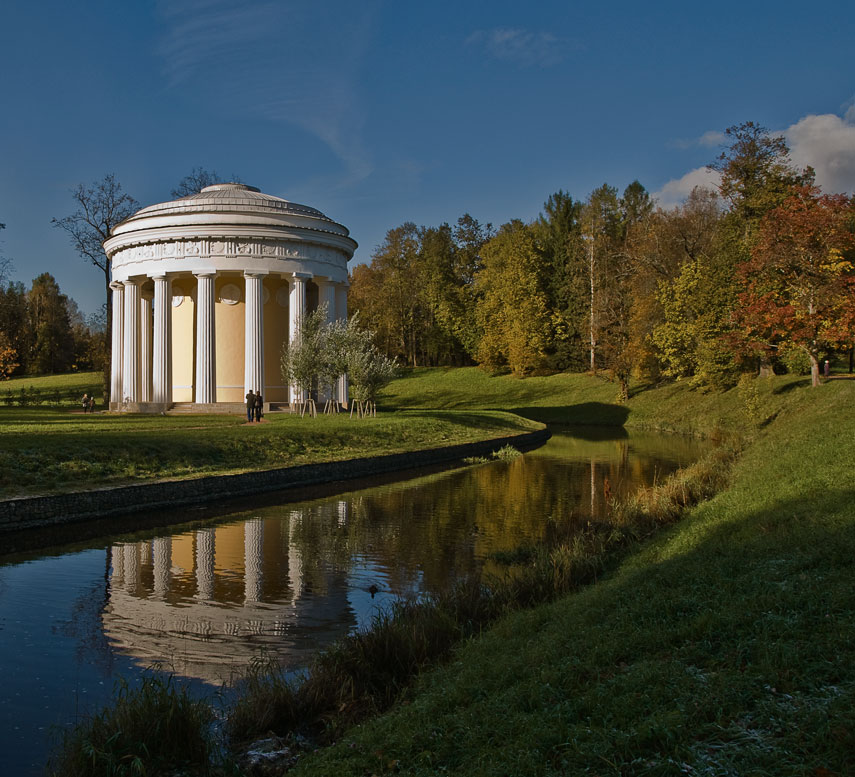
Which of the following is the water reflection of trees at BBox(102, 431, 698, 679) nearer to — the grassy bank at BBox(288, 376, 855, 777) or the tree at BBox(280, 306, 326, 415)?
the grassy bank at BBox(288, 376, 855, 777)

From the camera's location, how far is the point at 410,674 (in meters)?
7.22

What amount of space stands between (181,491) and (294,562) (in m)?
6.65

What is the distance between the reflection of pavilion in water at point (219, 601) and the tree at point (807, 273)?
1010 inches

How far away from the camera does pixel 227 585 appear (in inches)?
452

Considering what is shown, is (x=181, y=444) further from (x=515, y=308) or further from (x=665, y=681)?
(x=515, y=308)

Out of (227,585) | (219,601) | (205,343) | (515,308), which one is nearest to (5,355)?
(205,343)

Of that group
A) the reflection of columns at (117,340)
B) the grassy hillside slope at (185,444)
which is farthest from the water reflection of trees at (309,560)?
the reflection of columns at (117,340)

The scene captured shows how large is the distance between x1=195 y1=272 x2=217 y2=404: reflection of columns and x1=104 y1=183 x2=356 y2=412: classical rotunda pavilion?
0.17 feet

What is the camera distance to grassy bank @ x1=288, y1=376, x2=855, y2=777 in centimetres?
430

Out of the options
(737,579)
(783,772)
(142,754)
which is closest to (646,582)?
(737,579)

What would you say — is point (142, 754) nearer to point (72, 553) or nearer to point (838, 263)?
point (72, 553)

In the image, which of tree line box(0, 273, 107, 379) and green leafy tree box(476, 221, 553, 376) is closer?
green leafy tree box(476, 221, 553, 376)

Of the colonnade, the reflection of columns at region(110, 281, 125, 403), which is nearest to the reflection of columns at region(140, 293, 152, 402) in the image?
the colonnade

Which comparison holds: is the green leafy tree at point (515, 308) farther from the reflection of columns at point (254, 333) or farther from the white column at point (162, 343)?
the white column at point (162, 343)
